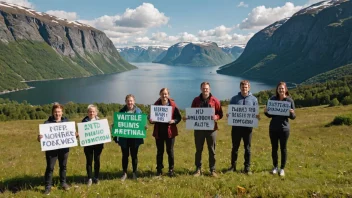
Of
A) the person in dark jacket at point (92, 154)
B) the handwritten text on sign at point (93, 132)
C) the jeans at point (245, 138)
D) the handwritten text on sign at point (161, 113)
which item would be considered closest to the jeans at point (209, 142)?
the jeans at point (245, 138)

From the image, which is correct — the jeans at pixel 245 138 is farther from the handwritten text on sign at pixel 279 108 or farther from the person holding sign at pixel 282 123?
the handwritten text on sign at pixel 279 108

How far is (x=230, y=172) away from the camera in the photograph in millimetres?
11867

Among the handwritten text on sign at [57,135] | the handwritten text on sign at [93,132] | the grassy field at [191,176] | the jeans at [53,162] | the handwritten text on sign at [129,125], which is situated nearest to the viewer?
the grassy field at [191,176]

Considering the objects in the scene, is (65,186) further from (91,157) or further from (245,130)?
(245,130)

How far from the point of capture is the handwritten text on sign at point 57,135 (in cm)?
1019

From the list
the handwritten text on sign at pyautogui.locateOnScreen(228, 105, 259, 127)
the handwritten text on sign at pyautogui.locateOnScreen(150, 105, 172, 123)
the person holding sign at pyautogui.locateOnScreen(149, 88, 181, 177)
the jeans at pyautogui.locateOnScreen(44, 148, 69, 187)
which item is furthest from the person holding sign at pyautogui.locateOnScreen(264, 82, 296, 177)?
the jeans at pyautogui.locateOnScreen(44, 148, 69, 187)

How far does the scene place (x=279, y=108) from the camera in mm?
11586

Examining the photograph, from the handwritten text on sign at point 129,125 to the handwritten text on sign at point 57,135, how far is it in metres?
1.63

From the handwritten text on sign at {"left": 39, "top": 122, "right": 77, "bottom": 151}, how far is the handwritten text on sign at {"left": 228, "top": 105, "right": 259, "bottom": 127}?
625 cm

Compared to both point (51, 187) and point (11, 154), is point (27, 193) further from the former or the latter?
point (11, 154)

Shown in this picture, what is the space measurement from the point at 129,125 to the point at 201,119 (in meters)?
2.89

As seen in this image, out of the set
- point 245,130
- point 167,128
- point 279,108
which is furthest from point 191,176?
point 279,108

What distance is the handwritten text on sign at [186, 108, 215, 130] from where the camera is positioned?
11.6m

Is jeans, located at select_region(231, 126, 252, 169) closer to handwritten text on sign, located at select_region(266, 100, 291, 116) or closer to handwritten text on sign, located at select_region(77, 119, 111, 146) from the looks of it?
handwritten text on sign, located at select_region(266, 100, 291, 116)
